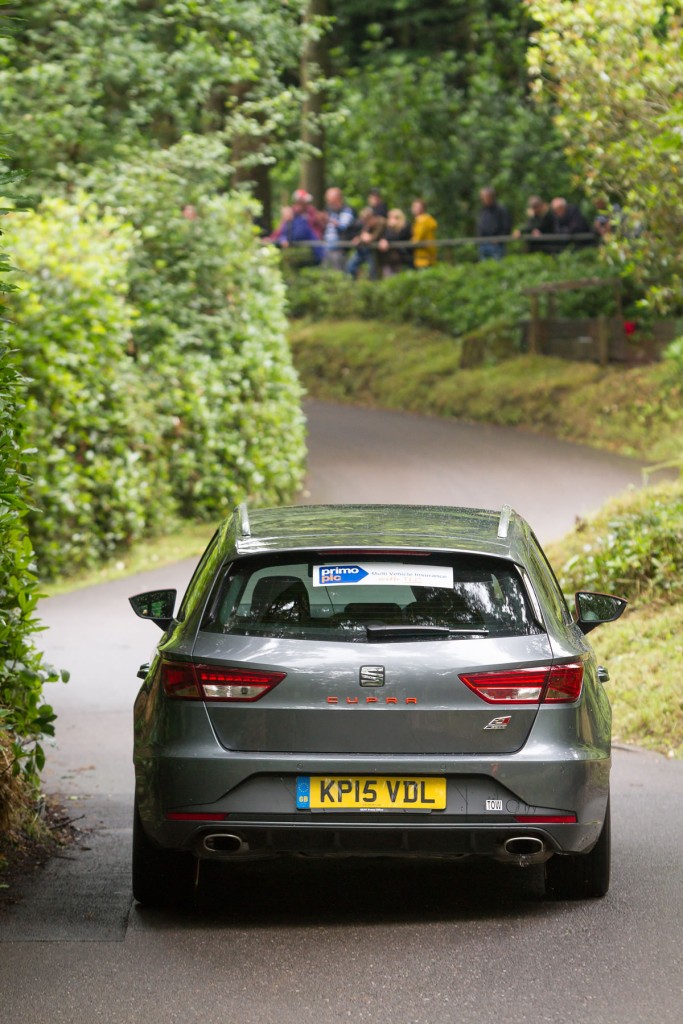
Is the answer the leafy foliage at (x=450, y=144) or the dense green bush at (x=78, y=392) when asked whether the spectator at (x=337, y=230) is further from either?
the dense green bush at (x=78, y=392)

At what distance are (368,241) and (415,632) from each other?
26531mm

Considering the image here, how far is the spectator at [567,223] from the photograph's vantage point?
29.4 meters

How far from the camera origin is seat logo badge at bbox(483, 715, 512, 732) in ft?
19.6

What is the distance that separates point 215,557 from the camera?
653 centimetres

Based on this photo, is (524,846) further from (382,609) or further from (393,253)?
(393,253)

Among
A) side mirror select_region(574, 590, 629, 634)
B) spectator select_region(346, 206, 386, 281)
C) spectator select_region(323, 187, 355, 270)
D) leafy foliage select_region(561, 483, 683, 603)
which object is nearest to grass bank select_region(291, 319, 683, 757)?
leafy foliage select_region(561, 483, 683, 603)

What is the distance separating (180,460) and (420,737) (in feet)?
40.4

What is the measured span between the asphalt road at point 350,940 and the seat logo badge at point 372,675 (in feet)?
2.95

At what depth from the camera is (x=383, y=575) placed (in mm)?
6129

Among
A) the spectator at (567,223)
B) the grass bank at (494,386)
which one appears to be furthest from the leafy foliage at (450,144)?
the grass bank at (494,386)

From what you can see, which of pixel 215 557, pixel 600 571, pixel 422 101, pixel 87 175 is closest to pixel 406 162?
pixel 422 101

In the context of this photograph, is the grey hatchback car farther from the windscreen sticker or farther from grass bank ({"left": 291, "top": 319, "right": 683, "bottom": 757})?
grass bank ({"left": 291, "top": 319, "right": 683, "bottom": 757})

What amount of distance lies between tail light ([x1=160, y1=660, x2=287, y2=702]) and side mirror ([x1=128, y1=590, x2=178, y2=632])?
1084mm

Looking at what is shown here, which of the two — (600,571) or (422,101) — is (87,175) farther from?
(422,101)
